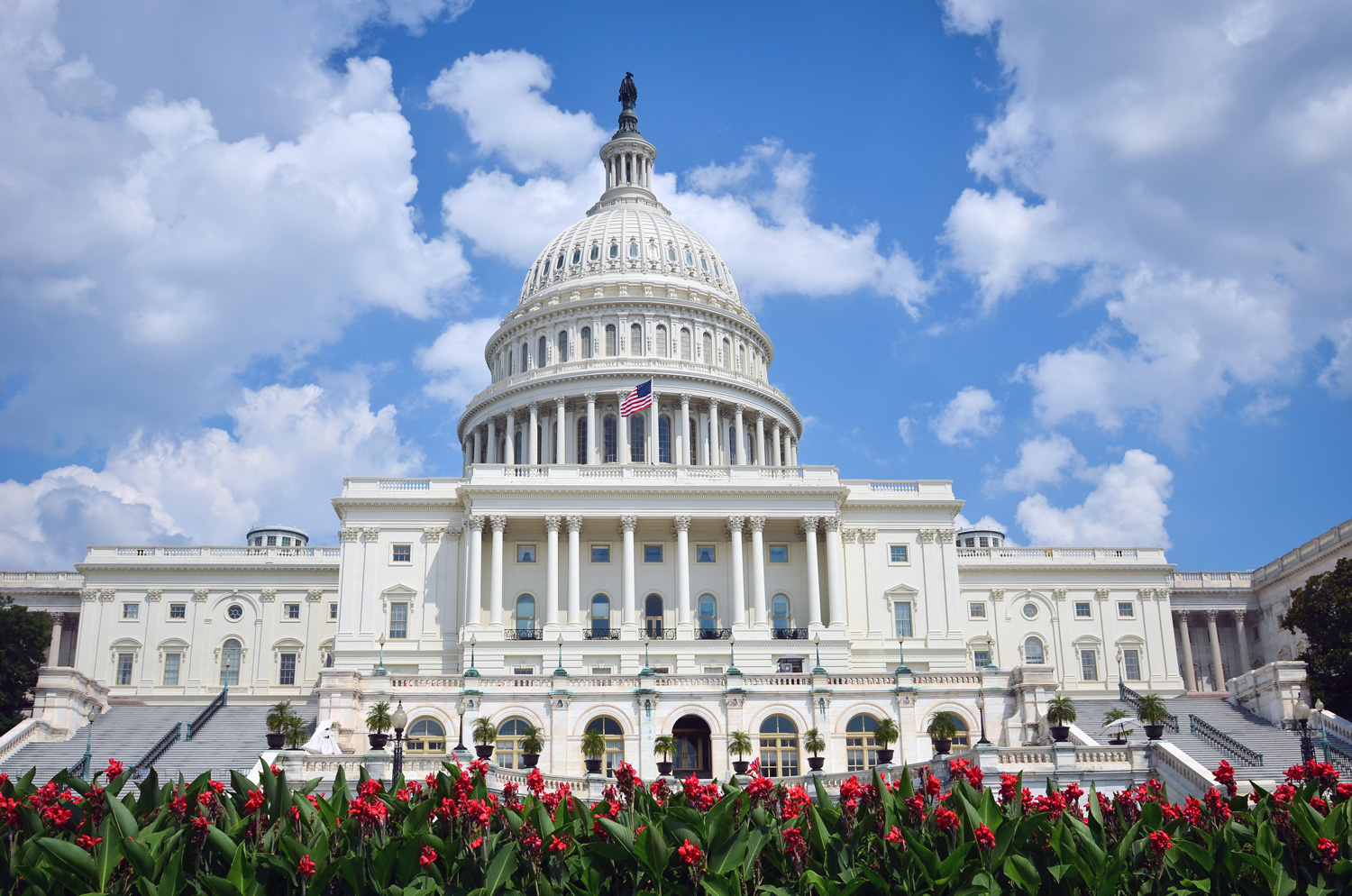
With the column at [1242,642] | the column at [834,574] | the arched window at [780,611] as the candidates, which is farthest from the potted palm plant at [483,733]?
the column at [1242,642]

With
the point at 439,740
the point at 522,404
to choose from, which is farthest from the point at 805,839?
the point at 522,404

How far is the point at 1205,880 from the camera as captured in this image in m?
14.3

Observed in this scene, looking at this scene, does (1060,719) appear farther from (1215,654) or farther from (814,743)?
(1215,654)

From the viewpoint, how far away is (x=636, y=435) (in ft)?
308

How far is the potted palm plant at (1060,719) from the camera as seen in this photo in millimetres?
40969

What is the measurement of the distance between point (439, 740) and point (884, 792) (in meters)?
35.7

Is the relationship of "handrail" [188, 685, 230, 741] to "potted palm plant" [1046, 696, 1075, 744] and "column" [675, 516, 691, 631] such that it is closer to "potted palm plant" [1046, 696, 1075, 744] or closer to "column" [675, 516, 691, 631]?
"column" [675, 516, 691, 631]

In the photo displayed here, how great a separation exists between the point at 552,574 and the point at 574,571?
132cm

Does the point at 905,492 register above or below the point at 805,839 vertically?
above

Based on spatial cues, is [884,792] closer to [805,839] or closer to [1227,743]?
[805,839]

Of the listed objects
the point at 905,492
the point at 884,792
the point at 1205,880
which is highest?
the point at 905,492

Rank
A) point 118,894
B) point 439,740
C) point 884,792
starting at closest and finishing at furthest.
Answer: point 118,894, point 884,792, point 439,740

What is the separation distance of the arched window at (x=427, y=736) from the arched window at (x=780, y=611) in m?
30.2

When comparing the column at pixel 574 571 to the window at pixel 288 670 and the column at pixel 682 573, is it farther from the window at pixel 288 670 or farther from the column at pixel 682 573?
the window at pixel 288 670
